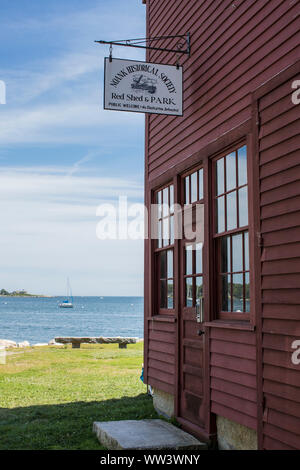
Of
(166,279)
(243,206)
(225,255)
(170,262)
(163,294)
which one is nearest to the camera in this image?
(243,206)

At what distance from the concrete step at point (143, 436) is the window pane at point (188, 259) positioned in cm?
199

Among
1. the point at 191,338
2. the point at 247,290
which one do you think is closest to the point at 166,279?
the point at 191,338

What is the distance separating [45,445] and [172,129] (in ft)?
14.9

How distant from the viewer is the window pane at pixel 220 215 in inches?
246

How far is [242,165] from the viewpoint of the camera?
5.81 metres

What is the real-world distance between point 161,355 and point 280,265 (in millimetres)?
3677

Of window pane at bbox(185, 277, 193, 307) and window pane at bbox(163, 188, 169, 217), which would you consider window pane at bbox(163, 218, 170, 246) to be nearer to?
window pane at bbox(163, 188, 169, 217)

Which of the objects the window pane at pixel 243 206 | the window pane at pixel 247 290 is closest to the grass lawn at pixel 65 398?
the window pane at pixel 247 290

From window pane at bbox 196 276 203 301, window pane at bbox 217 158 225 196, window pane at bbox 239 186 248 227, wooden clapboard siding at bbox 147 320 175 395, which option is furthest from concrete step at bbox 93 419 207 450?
window pane at bbox 217 158 225 196

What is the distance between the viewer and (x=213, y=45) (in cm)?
652

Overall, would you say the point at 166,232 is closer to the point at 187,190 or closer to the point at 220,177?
the point at 187,190

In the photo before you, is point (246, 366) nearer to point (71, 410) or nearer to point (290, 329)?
point (290, 329)

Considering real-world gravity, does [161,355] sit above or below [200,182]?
below
